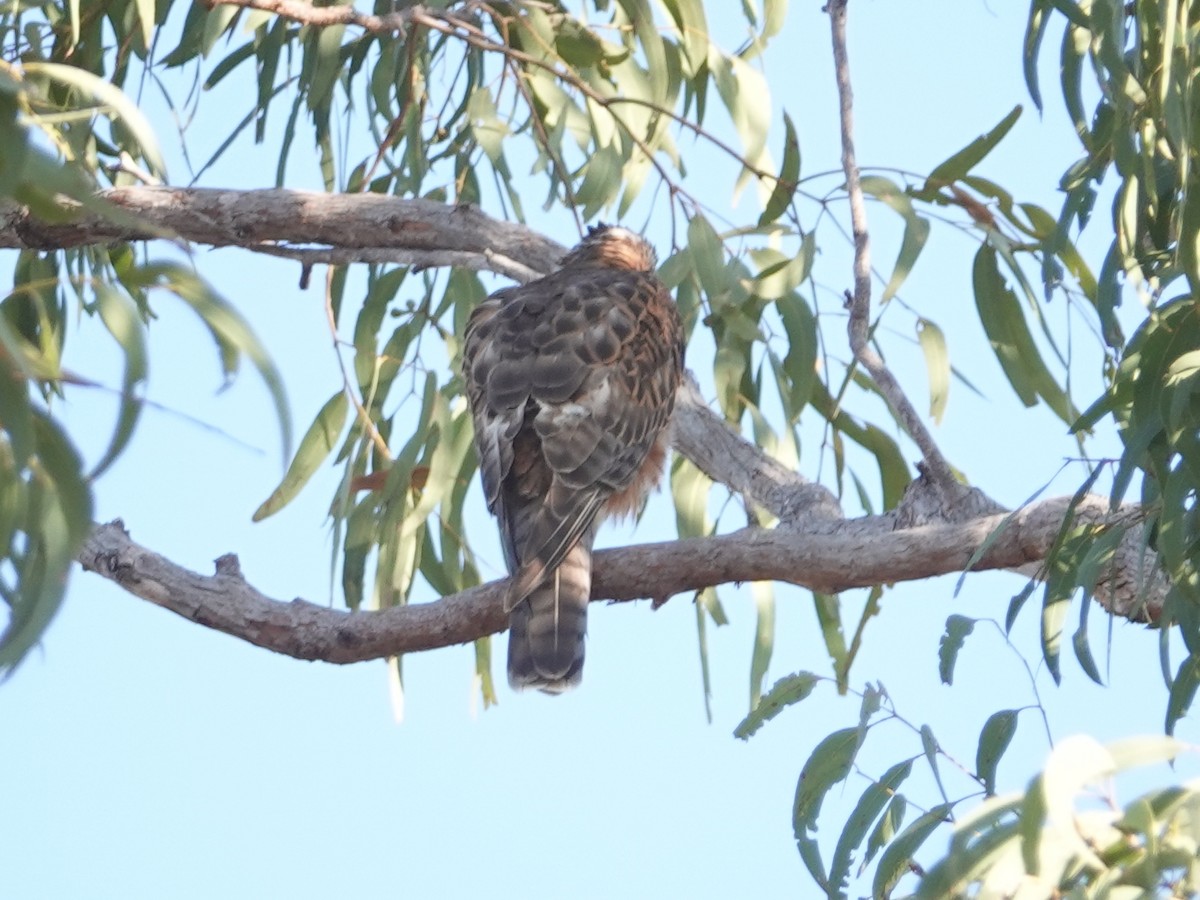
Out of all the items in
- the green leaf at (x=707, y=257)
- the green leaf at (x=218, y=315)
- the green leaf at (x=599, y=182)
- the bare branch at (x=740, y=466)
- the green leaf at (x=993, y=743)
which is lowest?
the green leaf at (x=993, y=743)

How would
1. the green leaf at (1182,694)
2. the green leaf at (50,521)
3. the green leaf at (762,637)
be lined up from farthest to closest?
1. the green leaf at (762,637)
2. the green leaf at (1182,694)
3. the green leaf at (50,521)

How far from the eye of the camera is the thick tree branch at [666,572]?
2.81 metres

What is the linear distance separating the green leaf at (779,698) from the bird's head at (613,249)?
194 cm

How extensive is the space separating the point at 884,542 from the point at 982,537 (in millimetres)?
162

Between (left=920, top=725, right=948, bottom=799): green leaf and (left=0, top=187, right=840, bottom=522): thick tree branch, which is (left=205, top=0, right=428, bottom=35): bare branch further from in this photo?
(left=920, top=725, right=948, bottom=799): green leaf

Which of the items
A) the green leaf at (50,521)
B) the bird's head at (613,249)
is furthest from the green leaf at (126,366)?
the bird's head at (613,249)

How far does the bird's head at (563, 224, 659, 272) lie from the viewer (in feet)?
14.2

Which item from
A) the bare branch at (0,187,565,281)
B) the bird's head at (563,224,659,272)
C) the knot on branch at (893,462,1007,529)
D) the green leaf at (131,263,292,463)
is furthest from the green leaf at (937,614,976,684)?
the bird's head at (563,224,659,272)

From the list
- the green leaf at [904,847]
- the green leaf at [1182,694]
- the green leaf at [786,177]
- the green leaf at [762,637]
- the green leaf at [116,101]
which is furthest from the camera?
the green leaf at [762,637]

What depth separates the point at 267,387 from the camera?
4.58ft

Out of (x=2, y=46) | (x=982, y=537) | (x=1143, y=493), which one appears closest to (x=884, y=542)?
(x=982, y=537)

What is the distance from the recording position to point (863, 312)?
305cm

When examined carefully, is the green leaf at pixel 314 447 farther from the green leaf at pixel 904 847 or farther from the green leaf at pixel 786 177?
the green leaf at pixel 904 847

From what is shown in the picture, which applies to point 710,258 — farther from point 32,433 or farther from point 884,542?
point 32,433
